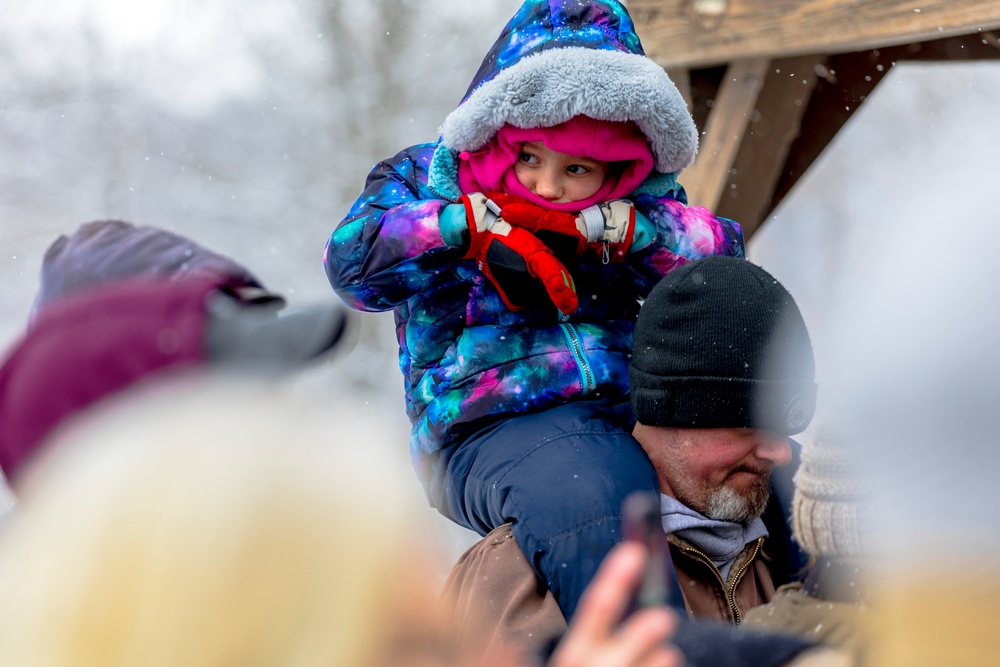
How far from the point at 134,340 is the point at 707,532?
134cm

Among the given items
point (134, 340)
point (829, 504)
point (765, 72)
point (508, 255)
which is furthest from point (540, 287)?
point (765, 72)

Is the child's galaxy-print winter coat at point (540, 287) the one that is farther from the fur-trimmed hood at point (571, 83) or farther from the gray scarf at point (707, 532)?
the gray scarf at point (707, 532)

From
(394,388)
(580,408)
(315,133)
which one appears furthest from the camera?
(315,133)

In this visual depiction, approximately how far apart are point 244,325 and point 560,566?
1.01m

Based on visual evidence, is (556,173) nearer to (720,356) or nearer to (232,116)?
(720,356)

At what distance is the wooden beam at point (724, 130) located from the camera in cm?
351

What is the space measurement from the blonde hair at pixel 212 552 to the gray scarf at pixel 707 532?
1304 millimetres

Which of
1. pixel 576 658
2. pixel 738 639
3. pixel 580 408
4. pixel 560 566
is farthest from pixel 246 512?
pixel 580 408

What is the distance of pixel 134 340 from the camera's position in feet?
3.37

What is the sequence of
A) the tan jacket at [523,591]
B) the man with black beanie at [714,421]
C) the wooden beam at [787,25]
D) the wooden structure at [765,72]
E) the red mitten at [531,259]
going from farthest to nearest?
the wooden structure at [765,72]
the wooden beam at [787,25]
the red mitten at [531,259]
the man with black beanie at [714,421]
the tan jacket at [523,591]

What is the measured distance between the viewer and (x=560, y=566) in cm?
189

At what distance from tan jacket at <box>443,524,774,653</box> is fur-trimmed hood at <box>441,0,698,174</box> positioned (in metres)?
0.91

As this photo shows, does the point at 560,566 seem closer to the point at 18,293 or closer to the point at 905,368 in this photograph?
the point at 905,368

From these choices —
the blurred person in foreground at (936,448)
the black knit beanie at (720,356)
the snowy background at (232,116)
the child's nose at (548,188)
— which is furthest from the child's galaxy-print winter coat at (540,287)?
the snowy background at (232,116)
